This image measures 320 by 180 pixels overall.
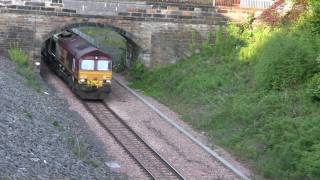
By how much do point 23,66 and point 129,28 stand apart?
6.07 metres

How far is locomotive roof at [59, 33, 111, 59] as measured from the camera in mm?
28598

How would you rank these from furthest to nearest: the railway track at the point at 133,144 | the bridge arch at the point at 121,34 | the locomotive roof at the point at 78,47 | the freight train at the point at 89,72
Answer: the bridge arch at the point at 121,34 → the locomotive roof at the point at 78,47 → the freight train at the point at 89,72 → the railway track at the point at 133,144

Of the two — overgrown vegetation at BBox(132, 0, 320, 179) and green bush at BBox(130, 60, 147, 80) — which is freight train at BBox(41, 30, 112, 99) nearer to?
overgrown vegetation at BBox(132, 0, 320, 179)

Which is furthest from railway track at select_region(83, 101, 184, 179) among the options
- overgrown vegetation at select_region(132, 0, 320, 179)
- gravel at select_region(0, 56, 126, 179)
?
overgrown vegetation at select_region(132, 0, 320, 179)

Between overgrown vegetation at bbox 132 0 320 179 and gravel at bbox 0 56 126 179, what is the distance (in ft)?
16.3

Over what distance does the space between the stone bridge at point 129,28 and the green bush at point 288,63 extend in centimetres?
938

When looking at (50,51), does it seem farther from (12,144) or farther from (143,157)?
(12,144)

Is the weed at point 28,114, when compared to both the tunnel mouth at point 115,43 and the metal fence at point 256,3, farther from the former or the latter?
the metal fence at point 256,3

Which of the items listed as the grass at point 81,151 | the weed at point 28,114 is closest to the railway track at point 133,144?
the grass at point 81,151

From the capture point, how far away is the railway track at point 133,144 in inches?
725

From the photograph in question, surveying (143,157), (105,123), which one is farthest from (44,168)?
(105,123)

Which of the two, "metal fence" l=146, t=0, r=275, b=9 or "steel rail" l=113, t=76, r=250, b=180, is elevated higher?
"metal fence" l=146, t=0, r=275, b=9

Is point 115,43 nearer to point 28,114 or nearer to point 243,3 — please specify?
point 243,3

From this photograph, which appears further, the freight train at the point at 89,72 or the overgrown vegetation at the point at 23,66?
the freight train at the point at 89,72
